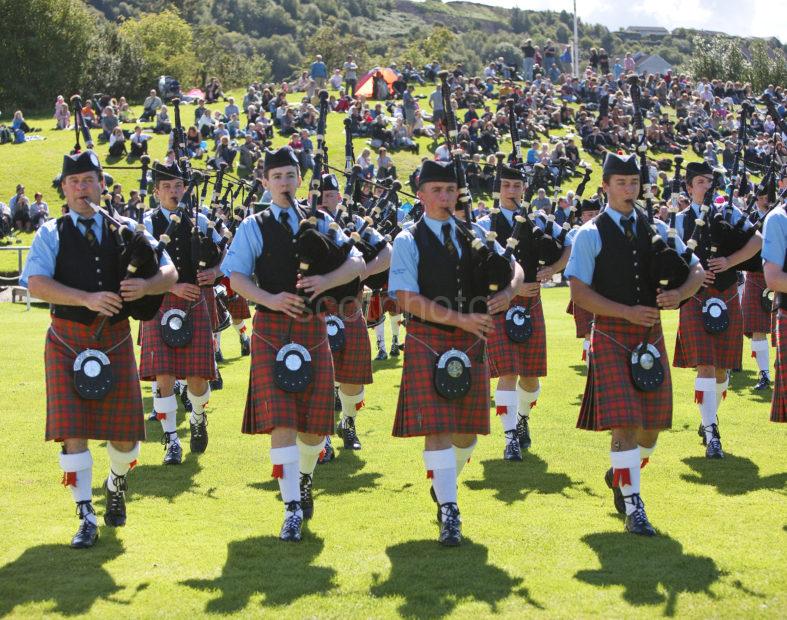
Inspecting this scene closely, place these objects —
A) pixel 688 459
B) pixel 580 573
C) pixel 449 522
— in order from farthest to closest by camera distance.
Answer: pixel 688 459 → pixel 449 522 → pixel 580 573

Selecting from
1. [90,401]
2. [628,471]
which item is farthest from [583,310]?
[90,401]

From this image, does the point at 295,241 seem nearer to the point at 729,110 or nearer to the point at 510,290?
the point at 510,290

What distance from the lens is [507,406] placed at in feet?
23.0

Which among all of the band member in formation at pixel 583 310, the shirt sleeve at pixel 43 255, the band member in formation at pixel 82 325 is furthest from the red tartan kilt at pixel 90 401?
the band member in formation at pixel 583 310

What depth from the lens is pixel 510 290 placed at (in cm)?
532

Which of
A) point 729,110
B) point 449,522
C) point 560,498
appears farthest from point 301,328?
point 729,110

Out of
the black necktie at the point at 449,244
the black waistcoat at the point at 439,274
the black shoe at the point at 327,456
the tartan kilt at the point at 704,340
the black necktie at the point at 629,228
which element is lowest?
the black shoe at the point at 327,456

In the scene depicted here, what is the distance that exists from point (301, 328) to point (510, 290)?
1.07 metres

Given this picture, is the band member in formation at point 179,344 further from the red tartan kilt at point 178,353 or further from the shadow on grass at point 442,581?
the shadow on grass at point 442,581

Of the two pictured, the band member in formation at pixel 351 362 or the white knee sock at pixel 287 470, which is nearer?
the white knee sock at pixel 287 470

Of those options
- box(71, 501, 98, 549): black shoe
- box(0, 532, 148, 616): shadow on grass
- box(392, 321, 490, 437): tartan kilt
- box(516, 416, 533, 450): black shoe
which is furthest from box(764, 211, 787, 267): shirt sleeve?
box(71, 501, 98, 549): black shoe

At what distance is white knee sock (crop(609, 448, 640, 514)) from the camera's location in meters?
5.35

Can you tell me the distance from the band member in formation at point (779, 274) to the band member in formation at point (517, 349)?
1.69 metres

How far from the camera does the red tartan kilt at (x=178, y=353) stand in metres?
7.15
